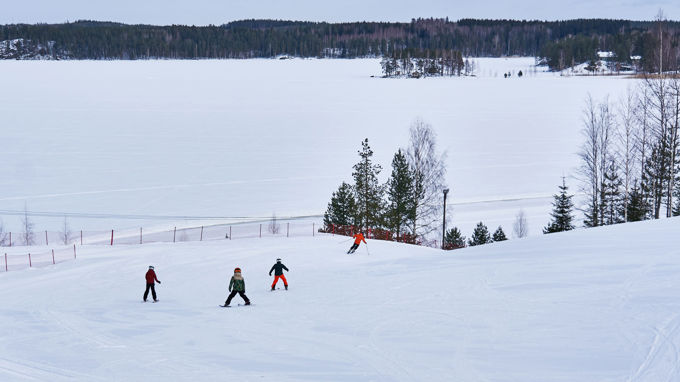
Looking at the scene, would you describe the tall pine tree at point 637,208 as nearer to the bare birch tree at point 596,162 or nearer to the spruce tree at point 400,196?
the bare birch tree at point 596,162

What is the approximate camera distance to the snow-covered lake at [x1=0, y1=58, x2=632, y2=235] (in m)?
45.8

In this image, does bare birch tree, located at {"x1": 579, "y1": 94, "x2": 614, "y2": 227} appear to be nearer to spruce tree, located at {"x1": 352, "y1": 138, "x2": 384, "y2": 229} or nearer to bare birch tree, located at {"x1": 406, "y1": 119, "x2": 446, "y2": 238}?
bare birch tree, located at {"x1": 406, "y1": 119, "x2": 446, "y2": 238}

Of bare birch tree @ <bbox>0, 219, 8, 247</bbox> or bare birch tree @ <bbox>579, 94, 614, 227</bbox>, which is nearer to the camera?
bare birch tree @ <bbox>0, 219, 8, 247</bbox>

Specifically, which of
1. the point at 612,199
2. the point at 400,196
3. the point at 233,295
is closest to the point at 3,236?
the point at 400,196

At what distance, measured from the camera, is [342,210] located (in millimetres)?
39531

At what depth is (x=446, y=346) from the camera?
1187 cm

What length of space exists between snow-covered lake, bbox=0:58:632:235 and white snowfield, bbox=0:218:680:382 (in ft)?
67.7

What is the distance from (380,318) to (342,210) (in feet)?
82.9

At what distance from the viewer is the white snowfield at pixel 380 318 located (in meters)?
10.9

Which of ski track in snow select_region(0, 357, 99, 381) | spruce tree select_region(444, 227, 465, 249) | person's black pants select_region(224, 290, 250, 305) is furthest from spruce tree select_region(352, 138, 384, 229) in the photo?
ski track in snow select_region(0, 357, 99, 381)

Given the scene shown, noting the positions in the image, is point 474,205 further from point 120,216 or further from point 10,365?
point 10,365

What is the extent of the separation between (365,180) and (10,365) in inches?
1235

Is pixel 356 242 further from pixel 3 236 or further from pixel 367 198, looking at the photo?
pixel 3 236

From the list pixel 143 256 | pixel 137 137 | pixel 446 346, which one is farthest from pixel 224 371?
pixel 137 137
